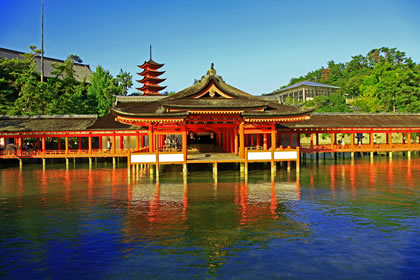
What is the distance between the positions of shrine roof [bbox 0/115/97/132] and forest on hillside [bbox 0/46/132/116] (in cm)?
600

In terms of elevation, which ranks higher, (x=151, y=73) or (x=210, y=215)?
(x=151, y=73)

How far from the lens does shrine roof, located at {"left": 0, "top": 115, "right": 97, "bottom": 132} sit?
1503 inches

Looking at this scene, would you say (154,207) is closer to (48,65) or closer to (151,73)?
(151,73)

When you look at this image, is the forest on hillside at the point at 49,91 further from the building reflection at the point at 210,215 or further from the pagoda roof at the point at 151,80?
the building reflection at the point at 210,215

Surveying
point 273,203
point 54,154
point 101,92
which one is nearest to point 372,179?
point 273,203

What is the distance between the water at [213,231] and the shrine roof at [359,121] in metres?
17.7

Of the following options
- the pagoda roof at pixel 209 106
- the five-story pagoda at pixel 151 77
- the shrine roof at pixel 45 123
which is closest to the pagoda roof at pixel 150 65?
the five-story pagoda at pixel 151 77

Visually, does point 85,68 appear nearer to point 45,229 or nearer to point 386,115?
point 386,115

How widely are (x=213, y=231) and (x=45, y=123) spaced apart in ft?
112

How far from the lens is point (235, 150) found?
30.7 m

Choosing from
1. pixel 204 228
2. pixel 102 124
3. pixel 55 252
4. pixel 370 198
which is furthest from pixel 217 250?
pixel 102 124

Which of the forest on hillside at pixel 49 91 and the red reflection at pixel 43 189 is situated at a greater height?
the forest on hillside at pixel 49 91

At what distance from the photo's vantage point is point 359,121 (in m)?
42.0

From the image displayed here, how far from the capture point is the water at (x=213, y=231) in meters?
9.57
